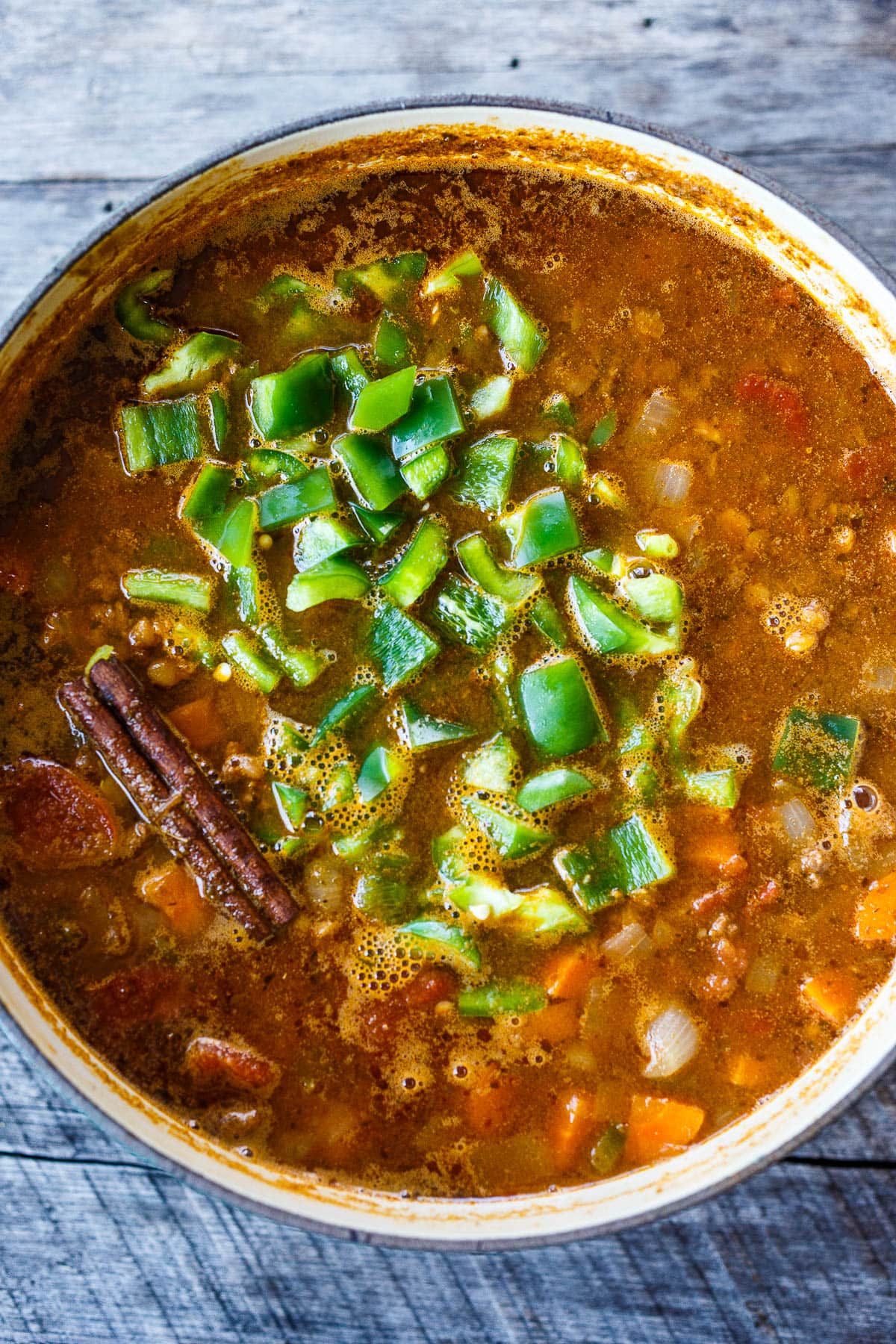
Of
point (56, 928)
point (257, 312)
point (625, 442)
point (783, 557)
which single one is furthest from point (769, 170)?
point (56, 928)

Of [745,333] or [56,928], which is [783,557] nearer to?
[745,333]

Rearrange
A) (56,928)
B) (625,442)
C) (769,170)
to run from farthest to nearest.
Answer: (769,170) → (625,442) → (56,928)

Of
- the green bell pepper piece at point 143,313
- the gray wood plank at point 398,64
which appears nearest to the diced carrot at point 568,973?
the green bell pepper piece at point 143,313

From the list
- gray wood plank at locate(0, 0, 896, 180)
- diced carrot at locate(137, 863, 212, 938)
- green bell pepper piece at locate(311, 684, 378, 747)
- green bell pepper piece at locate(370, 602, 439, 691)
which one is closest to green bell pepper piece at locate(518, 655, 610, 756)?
green bell pepper piece at locate(370, 602, 439, 691)

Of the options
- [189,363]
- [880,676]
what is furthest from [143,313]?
[880,676]

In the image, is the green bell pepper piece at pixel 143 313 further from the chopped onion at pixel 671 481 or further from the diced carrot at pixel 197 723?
the chopped onion at pixel 671 481
